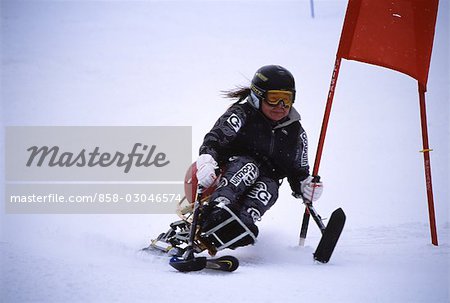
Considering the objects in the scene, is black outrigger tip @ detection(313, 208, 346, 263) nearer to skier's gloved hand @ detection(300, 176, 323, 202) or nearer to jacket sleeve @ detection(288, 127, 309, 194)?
skier's gloved hand @ detection(300, 176, 323, 202)

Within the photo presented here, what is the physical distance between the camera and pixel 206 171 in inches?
173

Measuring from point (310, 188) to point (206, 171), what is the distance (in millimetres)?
882

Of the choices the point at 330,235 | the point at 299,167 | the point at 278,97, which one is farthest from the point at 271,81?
the point at 330,235

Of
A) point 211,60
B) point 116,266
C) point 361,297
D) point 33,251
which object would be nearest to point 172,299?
point 116,266

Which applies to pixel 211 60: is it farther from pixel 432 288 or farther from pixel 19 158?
pixel 432 288

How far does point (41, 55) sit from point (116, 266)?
27.3ft

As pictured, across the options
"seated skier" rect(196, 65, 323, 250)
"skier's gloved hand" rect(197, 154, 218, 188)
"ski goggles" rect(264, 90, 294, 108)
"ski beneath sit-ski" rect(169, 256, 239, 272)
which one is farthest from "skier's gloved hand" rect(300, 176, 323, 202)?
"ski beneath sit-ski" rect(169, 256, 239, 272)

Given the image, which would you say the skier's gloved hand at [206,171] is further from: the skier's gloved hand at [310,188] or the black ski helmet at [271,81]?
the skier's gloved hand at [310,188]

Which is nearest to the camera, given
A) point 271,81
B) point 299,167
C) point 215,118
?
point 271,81

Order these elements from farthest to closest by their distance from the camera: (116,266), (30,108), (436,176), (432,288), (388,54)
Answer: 1. (30,108)
2. (436,176)
3. (388,54)
4. (116,266)
5. (432,288)

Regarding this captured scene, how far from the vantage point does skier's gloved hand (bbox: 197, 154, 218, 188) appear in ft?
14.4

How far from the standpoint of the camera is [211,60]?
12117 mm

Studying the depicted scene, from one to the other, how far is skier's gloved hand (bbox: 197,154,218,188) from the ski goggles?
62cm

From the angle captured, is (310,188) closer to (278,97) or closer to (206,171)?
(278,97)
